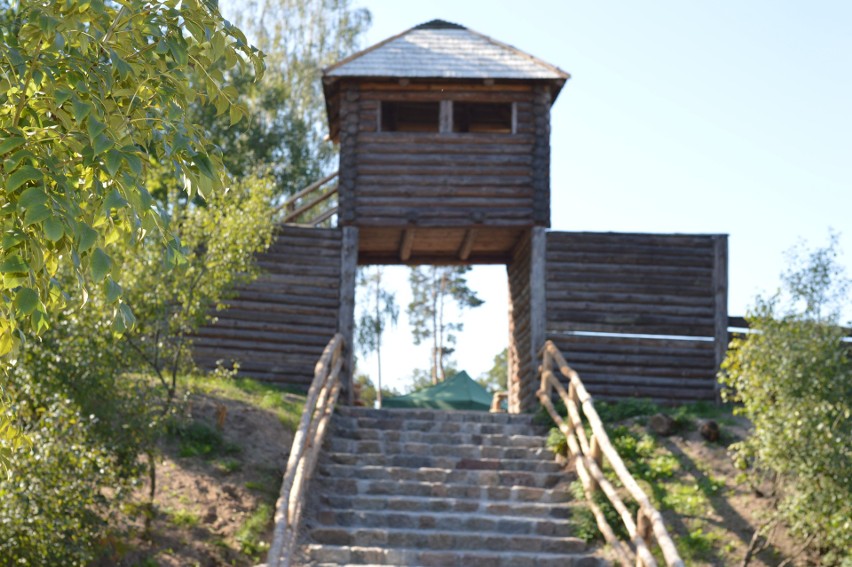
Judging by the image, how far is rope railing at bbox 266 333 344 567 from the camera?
9.52m

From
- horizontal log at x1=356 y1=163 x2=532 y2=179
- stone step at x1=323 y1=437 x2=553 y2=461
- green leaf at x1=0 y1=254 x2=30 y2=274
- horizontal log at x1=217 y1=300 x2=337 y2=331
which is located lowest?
stone step at x1=323 y1=437 x2=553 y2=461

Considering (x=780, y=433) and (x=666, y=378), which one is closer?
(x=780, y=433)

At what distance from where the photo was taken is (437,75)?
16.6 meters

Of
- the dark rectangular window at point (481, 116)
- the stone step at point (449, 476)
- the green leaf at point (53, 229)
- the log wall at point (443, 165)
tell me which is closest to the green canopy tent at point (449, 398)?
the dark rectangular window at point (481, 116)

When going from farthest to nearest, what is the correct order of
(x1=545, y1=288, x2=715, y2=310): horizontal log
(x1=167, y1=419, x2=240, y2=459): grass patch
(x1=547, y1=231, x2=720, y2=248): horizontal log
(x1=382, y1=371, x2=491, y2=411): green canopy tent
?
1. (x1=382, y1=371, x2=491, y2=411): green canopy tent
2. (x1=547, y1=231, x2=720, y2=248): horizontal log
3. (x1=545, y1=288, x2=715, y2=310): horizontal log
4. (x1=167, y1=419, x2=240, y2=459): grass patch

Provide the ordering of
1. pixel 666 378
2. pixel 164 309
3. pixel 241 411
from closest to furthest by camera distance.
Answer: pixel 164 309, pixel 241 411, pixel 666 378

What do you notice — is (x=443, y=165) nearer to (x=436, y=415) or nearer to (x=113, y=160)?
(x=436, y=415)

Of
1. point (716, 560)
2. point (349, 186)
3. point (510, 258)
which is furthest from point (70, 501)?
point (510, 258)

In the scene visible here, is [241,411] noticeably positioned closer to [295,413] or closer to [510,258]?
[295,413]

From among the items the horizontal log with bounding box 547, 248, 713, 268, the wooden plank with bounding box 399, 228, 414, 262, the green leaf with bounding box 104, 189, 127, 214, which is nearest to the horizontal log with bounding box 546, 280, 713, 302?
the horizontal log with bounding box 547, 248, 713, 268

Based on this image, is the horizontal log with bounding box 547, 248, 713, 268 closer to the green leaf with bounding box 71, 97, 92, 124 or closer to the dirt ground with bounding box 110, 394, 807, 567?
the dirt ground with bounding box 110, 394, 807, 567

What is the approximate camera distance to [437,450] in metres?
13.0

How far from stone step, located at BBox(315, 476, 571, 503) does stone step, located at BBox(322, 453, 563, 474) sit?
63 cm

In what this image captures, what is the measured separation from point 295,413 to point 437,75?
539 cm
